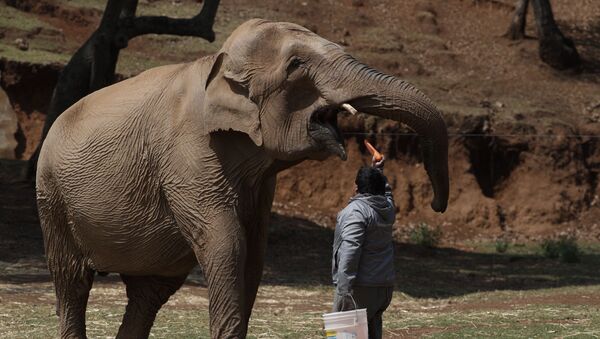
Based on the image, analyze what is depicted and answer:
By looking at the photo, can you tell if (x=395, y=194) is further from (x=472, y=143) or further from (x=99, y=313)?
(x=99, y=313)

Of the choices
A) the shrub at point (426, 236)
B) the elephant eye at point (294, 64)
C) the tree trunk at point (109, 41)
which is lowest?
the shrub at point (426, 236)

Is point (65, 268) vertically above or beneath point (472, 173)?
beneath

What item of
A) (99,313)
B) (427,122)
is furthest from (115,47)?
(427,122)

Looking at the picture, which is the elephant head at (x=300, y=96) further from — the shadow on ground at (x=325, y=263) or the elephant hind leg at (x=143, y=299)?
the shadow on ground at (x=325, y=263)

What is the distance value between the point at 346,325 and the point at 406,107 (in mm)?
1423

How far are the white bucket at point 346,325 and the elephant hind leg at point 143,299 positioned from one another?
162 centimetres

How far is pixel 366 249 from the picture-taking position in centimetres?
838

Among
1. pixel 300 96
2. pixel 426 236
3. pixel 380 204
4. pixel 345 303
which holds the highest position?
pixel 300 96

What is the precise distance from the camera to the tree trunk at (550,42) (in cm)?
3066

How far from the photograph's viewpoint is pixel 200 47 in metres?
28.3

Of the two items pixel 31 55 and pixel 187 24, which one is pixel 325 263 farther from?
pixel 31 55

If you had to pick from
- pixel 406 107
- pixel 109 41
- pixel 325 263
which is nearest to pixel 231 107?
pixel 406 107

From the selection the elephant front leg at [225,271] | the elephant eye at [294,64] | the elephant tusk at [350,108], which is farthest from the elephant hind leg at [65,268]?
the elephant tusk at [350,108]

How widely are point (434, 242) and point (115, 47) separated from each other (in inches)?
268
